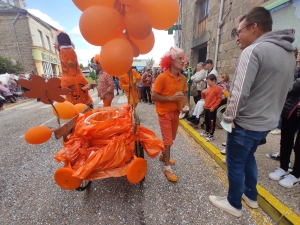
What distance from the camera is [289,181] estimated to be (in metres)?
1.85

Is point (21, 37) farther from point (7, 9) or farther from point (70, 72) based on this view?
point (70, 72)

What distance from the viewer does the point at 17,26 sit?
1830 cm

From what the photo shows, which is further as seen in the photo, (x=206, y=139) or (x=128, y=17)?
(x=206, y=139)

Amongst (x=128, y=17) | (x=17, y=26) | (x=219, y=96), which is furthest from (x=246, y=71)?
(x=17, y=26)

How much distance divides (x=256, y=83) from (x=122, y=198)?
72.7 inches

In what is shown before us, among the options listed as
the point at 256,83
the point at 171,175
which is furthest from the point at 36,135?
the point at 256,83

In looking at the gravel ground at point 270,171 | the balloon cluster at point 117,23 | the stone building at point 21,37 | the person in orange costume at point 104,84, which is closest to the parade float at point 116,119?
the balloon cluster at point 117,23

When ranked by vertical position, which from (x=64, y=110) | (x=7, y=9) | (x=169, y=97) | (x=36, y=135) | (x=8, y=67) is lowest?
(x=36, y=135)

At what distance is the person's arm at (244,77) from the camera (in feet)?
3.84

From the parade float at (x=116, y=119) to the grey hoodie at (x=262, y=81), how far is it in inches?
34.4

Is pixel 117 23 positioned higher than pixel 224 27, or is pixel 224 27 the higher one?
pixel 224 27

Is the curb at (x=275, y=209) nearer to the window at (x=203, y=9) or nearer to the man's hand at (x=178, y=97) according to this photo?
Result: the man's hand at (x=178, y=97)

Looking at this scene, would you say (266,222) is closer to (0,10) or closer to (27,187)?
(27,187)

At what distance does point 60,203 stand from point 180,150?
204 cm
